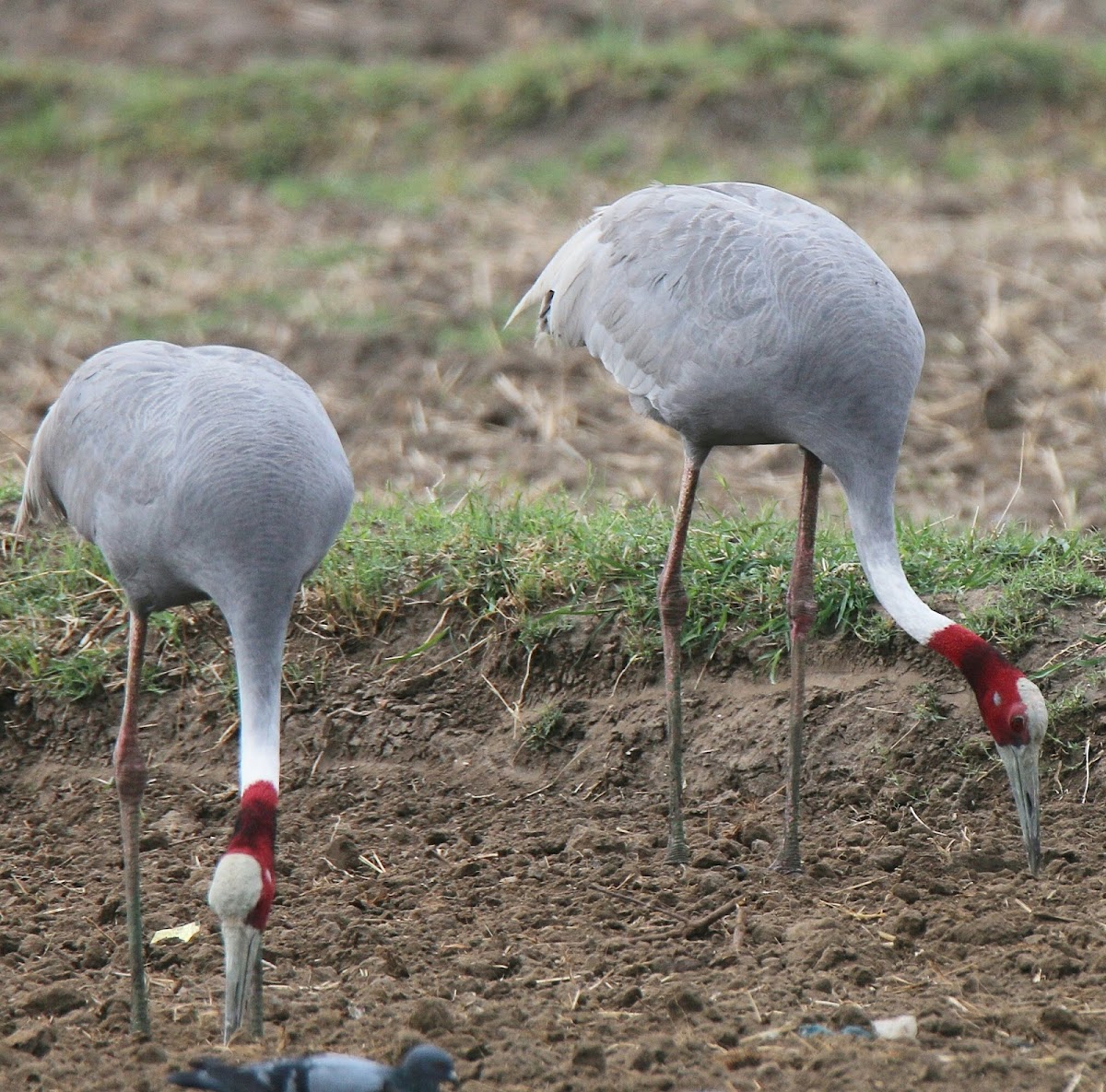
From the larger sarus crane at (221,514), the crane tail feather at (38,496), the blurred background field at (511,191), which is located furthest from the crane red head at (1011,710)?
the crane tail feather at (38,496)

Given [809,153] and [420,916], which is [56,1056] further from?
[809,153]

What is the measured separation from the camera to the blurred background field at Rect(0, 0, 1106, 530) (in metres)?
7.40

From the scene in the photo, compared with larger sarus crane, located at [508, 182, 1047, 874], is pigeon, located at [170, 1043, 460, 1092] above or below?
below

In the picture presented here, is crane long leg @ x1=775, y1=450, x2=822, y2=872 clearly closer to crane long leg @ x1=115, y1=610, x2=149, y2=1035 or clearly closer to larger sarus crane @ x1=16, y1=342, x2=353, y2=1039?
larger sarus crane @ x1=16, y1=342, x2=353, y2=1039

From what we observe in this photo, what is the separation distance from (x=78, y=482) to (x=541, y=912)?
1642 mm

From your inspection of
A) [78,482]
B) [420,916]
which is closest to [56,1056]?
[420,916]

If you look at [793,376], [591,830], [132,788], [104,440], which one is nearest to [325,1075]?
[132,788]

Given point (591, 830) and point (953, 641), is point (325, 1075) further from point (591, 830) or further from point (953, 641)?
point (953, 641)

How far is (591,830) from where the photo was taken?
485 centimetres

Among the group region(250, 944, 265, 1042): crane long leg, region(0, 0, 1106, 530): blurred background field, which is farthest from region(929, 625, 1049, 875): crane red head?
region(0, 0, 1106, 530): blurred background field

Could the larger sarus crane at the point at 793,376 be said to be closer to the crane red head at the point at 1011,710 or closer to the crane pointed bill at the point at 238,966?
the crane red head at the point at 1011,710

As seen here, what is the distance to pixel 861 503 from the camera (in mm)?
4590

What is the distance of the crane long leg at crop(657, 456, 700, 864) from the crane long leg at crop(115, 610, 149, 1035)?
1.43m

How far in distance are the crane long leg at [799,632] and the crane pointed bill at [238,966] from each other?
62.4 inches
